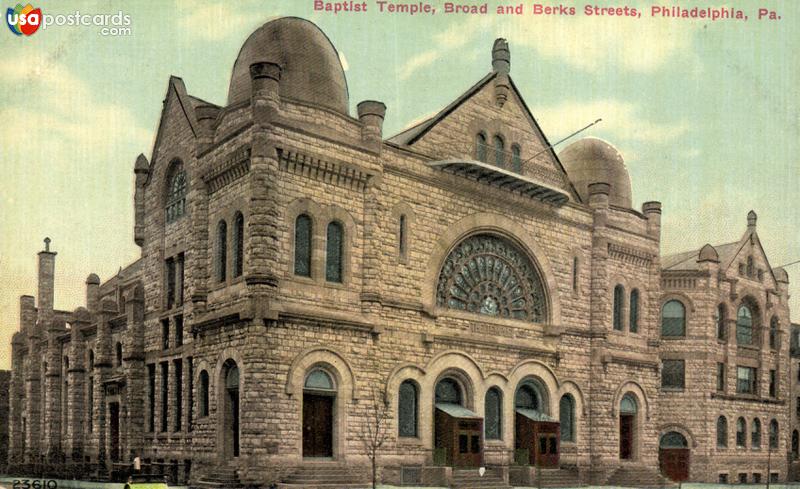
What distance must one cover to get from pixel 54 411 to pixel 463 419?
25431 millimetres

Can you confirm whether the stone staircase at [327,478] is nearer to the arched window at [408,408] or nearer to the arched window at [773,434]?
the arched window at [408,408]

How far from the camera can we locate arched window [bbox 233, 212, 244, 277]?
30.4m

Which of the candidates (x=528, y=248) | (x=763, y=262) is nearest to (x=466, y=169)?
(x=528, y=248)

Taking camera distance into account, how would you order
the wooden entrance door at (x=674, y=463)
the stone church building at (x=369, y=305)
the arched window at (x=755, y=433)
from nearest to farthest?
1. the stone church building at (x=369, y=305)
2. the wooden entrance door at (x=674, y=463)
3. the arched window at (x=755, y=433)

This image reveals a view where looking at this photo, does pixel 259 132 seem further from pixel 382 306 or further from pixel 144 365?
pixel 144 365

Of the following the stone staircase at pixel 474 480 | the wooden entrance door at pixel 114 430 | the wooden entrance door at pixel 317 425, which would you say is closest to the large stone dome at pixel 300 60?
the wooden entrance door at pixel 317 425

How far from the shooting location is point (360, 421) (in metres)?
31.0

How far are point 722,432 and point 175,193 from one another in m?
30.6

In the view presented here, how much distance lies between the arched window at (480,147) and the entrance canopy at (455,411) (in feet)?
31.6

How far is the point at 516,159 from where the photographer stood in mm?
38562

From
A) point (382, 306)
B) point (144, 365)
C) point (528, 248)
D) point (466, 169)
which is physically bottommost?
point (144, 365)

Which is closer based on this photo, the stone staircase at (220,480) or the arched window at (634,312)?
the stone staircase at (220,480)

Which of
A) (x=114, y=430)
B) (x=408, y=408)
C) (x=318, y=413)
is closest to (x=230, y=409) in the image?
Result: (x=318, y=413)

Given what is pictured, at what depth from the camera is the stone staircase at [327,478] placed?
2830 centimetres
